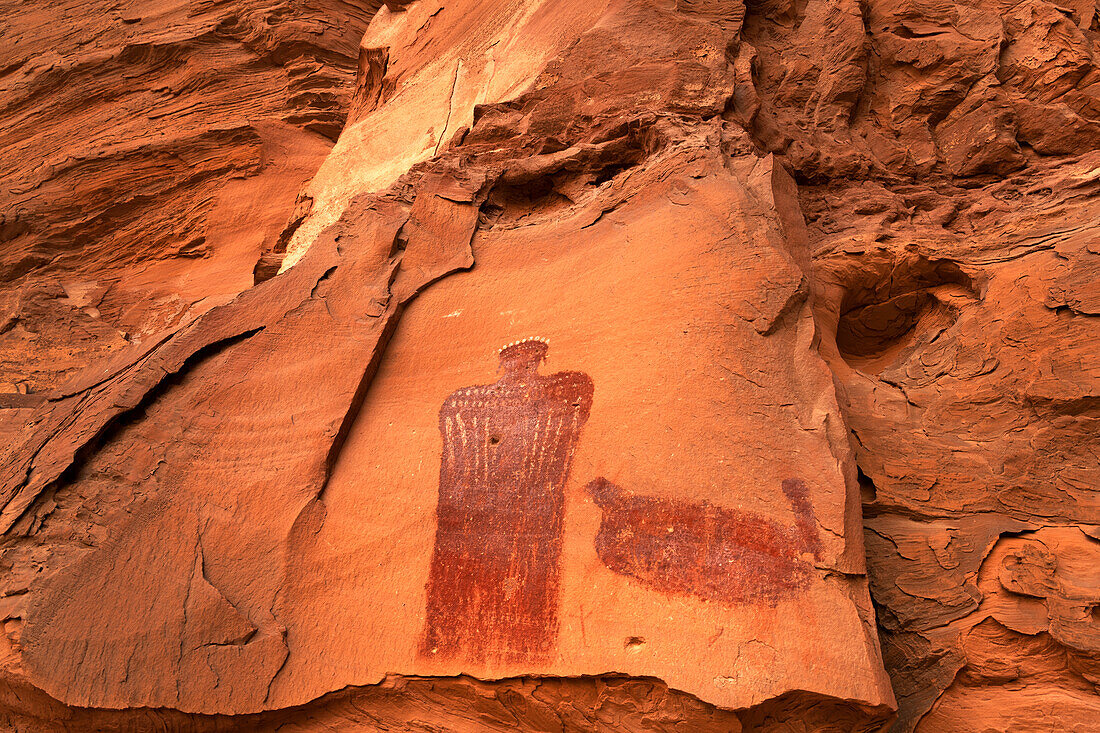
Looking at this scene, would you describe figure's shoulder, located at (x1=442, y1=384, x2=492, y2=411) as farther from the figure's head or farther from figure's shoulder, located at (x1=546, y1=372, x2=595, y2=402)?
figure's shoulder, located at (x1=546, y1=372, x2=595, y2=402)

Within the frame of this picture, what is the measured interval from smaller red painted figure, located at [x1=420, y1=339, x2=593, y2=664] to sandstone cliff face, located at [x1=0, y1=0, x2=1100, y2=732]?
13mm

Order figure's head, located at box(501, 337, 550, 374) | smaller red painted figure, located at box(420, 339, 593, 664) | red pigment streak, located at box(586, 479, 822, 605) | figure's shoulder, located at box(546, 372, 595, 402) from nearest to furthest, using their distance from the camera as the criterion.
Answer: red pigment streak, located at box(586, 479, 822, 605) → smaller red painted figure, located at box(420, 339, 593, 664) → figure's shoulder, located at box(546, 372, 595, 402) → figure's head, located at box(501, 337, 550, 374)

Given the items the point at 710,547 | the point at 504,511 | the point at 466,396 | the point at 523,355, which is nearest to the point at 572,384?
the point at 523,355

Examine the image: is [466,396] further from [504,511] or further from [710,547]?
[710,547]

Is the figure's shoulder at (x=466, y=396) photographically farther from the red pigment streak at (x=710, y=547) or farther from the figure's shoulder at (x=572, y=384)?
the red pigment streak at (x=710, y=547)

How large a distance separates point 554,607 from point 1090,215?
297cm

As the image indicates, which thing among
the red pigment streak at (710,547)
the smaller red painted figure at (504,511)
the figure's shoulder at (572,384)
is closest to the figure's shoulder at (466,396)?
the smaller red painted figure at (504,511)

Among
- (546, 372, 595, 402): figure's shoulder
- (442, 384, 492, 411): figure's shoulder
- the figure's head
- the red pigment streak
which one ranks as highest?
the figure's head

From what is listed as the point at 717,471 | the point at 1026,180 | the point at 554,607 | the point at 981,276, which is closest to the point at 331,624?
the point at 554,607

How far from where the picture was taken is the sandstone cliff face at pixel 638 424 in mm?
2613

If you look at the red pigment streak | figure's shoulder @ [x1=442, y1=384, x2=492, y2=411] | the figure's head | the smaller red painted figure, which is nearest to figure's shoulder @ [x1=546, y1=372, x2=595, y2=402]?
the smaller red painted figure

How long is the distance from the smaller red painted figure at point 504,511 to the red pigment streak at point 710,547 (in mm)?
251

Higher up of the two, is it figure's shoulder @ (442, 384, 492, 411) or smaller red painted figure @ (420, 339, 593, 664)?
figure's shoulder @ (442, 384, 492, 411)

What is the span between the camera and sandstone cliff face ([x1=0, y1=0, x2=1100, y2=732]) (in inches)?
103
